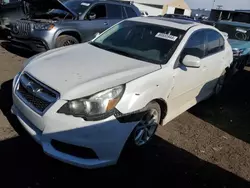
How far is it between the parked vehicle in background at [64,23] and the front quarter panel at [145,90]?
426 centimetres

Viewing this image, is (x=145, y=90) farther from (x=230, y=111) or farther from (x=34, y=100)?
(x=230, y=111)

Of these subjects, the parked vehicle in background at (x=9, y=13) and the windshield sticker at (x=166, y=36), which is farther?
the parked vehicle in background at (x=9, y=13)

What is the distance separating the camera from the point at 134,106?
9.77 feet

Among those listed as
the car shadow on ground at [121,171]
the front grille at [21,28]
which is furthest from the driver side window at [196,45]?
the front grille at [21,28]

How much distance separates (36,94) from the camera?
2.93 meters

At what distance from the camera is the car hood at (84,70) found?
113 inches

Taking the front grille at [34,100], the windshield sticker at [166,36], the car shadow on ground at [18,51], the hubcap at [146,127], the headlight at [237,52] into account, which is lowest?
the car shadow on ground at [18,51]

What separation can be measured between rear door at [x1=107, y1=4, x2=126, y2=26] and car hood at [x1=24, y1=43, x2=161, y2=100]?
15.2 ft

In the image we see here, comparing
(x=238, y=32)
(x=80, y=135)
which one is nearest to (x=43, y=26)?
(x=80, y=135)

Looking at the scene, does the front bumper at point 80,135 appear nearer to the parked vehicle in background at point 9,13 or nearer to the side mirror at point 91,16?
the side mirror at point 91,16

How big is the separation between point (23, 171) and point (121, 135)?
114cm

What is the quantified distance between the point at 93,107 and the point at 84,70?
25.8 inches

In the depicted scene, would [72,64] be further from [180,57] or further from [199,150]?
[199,150]

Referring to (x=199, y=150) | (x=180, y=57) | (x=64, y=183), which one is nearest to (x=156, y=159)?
(x=199, y=150)
